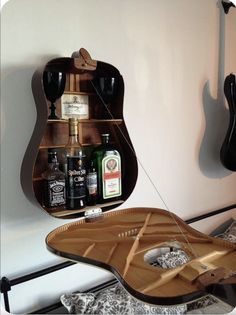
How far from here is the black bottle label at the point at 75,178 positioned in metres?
0.84

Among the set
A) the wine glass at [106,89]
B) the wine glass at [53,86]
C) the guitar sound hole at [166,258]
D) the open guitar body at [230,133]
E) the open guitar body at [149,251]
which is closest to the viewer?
the open guitar body at [149,251]

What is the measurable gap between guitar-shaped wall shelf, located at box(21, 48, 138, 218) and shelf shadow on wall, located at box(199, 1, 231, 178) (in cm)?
62

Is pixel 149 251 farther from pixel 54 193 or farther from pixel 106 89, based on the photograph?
pixel 106 89

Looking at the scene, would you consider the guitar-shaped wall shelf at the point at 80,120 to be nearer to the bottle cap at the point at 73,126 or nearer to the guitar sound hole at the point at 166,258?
the bottle cap at the point at 73,126

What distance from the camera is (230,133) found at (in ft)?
4.56

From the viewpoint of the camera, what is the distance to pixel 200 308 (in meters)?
0.97

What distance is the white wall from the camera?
2.83 ft

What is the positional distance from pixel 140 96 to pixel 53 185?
562mm

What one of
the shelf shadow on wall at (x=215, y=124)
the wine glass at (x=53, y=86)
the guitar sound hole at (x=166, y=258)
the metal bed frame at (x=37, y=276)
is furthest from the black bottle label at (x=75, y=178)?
the shelf shadow on wall at (x=215, y=124)

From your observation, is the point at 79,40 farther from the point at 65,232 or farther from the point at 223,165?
the point at 223,165

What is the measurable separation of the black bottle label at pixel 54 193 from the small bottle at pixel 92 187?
0.08 metres

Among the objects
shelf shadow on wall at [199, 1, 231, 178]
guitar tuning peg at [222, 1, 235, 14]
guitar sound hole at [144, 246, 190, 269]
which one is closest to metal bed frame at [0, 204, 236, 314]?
guitar sound hole at [144, 246, 190, 269]

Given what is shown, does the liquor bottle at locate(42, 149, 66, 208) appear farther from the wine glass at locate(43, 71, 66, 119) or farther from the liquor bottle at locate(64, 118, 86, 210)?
the wine glass at locate(43, 71, 66, 119)

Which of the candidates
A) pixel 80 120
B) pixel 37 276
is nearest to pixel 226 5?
pixel 80 120
